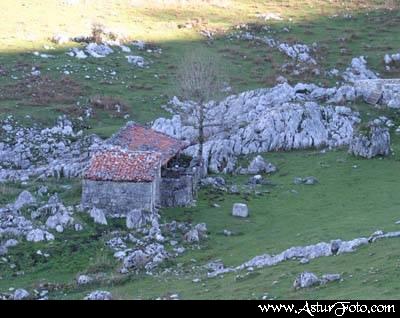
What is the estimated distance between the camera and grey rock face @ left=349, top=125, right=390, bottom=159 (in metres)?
51.1

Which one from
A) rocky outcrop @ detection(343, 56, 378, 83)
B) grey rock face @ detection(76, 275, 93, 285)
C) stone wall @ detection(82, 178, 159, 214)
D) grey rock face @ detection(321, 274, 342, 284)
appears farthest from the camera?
rocky outcrop @ detection(343, 56, 378, 83)

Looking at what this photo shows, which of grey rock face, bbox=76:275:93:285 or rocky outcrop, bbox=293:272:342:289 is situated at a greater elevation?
rocky outcrop, bbox=293:272:342:289

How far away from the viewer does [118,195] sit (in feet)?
128

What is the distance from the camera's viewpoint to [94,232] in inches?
1425

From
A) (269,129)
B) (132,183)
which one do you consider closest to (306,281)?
(132,183)

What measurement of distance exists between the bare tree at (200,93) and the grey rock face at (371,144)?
9.14 m

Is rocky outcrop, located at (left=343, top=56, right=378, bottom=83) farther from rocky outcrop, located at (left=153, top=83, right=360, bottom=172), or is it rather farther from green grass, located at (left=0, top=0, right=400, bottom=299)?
rocky outcrop, located at (left=153, top=83, right=360, bottom=172)

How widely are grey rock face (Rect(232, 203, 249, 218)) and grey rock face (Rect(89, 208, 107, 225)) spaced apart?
6.54 meters

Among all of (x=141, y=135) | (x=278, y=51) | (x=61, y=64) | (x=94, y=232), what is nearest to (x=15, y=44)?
(x=61, y=64)

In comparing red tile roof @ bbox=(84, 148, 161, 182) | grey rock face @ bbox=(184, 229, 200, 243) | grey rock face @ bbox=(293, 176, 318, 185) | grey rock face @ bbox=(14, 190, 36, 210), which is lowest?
grey rock face @ bbox=(293, 176, 318, 185)

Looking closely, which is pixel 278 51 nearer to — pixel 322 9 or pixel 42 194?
pixel 322 9

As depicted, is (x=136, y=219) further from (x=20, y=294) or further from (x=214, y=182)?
(x=214, y=182)

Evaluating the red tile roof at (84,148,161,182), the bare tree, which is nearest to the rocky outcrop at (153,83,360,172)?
the bare tree
